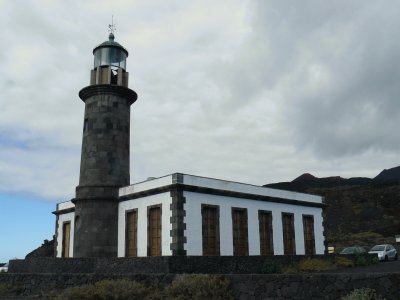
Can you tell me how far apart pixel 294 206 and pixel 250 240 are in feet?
15.0

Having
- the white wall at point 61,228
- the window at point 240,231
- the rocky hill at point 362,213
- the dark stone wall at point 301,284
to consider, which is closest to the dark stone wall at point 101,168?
the white wall at point 61,228

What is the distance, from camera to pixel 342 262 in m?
23.2

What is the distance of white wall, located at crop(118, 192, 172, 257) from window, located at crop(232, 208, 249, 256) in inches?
158

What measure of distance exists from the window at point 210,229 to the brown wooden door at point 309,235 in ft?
25.0

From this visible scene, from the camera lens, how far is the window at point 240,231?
22891 millimetres

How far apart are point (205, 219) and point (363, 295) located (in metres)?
13.3

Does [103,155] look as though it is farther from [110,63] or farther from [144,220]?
[110,63]

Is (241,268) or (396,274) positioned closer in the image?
(396,274)

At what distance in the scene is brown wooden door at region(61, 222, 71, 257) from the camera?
2707cm

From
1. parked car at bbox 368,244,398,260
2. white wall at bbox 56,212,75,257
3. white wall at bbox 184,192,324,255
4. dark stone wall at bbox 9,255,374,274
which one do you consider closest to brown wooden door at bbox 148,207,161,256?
white wall at bbox 184,192,324,255

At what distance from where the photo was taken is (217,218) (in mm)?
22094

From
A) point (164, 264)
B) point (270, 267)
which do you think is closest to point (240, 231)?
point (270, 267)

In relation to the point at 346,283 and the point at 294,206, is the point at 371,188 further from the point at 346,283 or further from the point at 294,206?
the point at 346,283

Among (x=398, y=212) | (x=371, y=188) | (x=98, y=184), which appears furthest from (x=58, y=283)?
(x=371, y=188)
